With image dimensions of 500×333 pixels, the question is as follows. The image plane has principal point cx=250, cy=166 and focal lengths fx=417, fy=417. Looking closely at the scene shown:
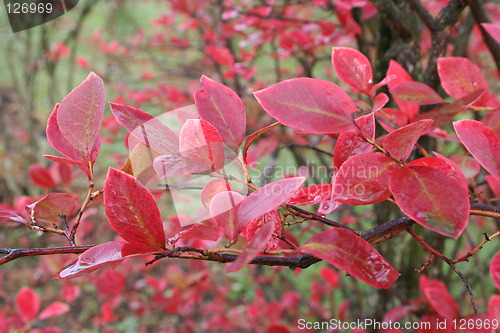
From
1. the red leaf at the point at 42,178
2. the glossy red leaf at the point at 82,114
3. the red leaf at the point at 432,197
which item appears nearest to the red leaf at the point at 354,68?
the red leaf at the point at 432,197

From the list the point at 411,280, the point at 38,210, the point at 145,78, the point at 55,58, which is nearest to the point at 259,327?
the point at 411,280

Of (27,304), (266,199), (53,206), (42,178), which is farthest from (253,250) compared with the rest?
(27,304)

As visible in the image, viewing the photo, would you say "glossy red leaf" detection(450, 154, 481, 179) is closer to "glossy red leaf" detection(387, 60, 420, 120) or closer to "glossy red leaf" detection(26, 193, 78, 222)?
"glossy red leaf" detection(387, 60, 420, 120)

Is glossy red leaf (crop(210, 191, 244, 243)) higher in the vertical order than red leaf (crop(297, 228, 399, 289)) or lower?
higher

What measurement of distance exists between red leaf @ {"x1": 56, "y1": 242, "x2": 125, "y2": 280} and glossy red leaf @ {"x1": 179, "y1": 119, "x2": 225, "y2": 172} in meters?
0.10

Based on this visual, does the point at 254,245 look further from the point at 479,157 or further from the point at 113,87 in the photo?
the point at 113,87

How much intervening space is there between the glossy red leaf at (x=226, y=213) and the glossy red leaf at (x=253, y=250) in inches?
1.3

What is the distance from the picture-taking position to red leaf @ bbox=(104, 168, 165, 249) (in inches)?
13.9

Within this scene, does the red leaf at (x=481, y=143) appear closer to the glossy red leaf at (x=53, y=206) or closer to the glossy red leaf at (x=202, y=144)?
the glossy red leaf at (x=202, y=144)

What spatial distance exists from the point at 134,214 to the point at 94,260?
49 millimetres

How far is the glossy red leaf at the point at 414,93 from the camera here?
0.53m

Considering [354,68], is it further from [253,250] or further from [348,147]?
[253,250]

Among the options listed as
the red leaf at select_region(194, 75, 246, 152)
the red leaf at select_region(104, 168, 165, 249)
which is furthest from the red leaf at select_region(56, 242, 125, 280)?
the red leaf at select_region(194, 75, 246, 152)

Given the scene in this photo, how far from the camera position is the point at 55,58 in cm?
260
